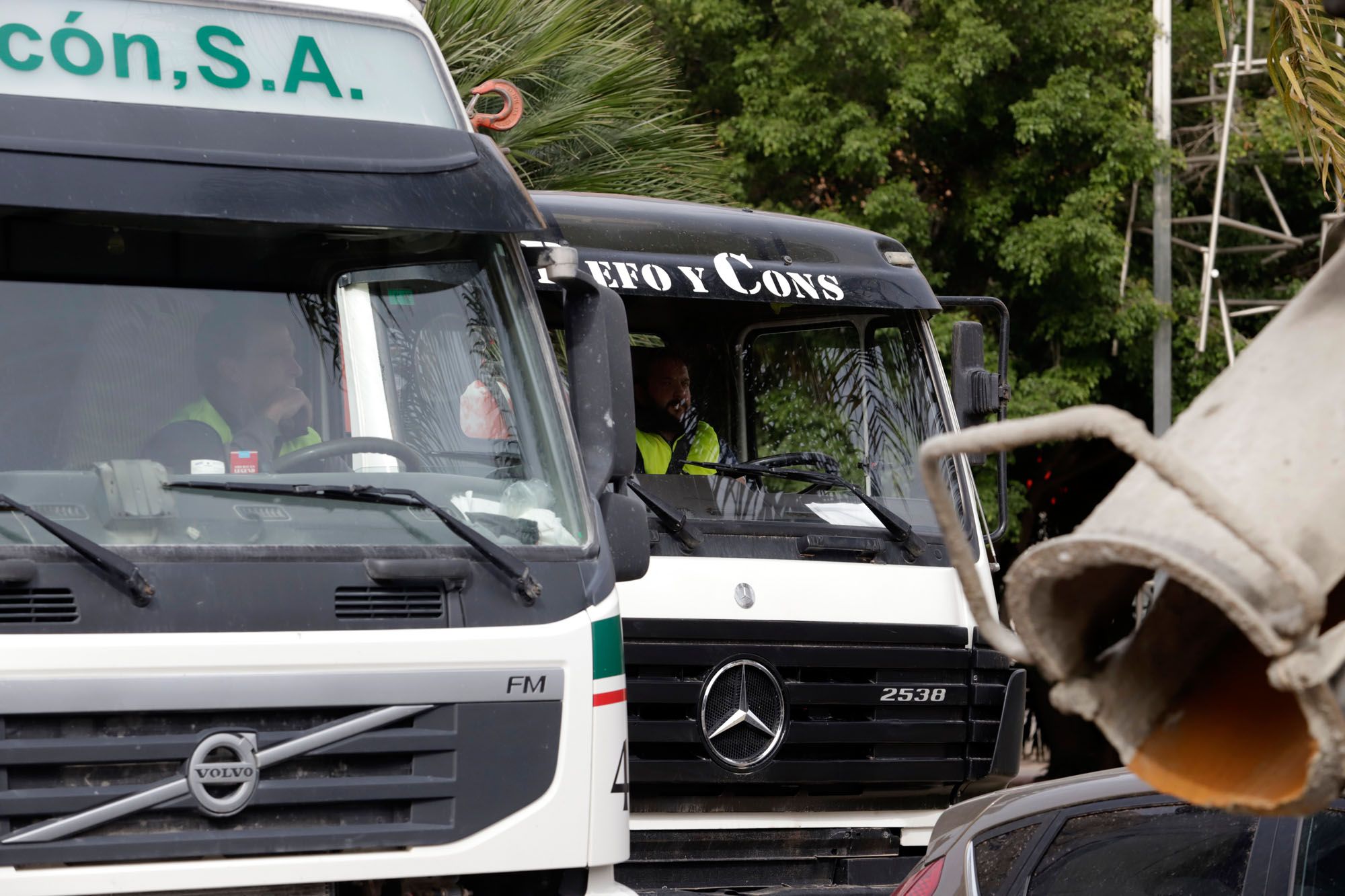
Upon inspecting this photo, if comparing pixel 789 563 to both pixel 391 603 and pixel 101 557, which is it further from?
pixel 101 557

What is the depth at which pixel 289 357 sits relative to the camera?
13.4 feet

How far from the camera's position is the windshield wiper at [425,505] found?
383 centimetres

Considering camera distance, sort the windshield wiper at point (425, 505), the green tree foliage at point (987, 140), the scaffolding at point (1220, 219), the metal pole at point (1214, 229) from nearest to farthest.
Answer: the windshield wiper at point (425, 505) < the green tree foliage at point (987, 140) < the metal pole at point (1214, 229) < the scaffolding at point (1220, 219)

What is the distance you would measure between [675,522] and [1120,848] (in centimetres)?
246

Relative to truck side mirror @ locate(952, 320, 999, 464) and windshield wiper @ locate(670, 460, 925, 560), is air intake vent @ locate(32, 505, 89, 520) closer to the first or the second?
windshield wiper @ locate(670, 460, 925, 560)

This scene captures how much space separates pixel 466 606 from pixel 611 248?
2.69 meters

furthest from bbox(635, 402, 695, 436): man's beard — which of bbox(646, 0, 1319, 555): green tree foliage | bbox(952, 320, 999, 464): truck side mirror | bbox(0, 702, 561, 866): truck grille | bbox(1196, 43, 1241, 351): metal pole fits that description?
bbox(1196, 43, 1241, 351): metal pole

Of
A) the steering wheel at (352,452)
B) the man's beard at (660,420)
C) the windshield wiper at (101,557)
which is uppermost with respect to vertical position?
the steering wheel at (352,452)

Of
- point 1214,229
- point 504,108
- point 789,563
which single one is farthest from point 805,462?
point 1214,229

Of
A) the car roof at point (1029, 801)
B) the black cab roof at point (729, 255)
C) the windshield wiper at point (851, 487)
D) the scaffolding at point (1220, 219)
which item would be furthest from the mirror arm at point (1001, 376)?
the scaffolding at point (1220, 219)

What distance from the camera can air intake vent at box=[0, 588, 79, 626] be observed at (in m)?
3.44

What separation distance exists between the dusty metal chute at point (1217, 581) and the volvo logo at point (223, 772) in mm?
2471

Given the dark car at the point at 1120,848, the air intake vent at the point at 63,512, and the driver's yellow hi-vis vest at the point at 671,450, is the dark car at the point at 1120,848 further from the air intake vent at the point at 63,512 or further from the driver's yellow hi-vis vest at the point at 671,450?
the air intake vent at the point at 63,512

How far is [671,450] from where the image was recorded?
6.54 metres
